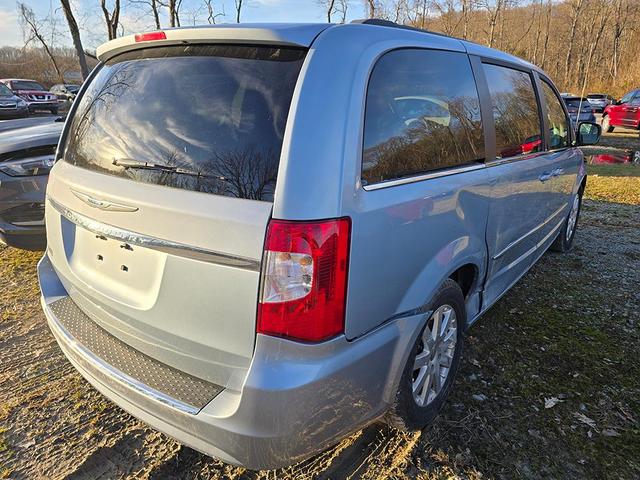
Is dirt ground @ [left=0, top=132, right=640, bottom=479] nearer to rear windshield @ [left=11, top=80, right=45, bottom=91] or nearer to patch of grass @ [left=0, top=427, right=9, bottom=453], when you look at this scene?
patch of grass @ [left=0, top=427, right=9, bottom=453]

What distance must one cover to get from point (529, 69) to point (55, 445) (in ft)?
13.0

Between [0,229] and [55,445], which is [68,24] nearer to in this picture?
[0,229]

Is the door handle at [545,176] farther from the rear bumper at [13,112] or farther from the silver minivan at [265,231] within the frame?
the rear bumper at [13,112]

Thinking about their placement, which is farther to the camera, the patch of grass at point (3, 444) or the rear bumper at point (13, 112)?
the rear bumper at point (13, 112)

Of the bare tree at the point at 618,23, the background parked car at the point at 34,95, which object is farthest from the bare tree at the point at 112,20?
the bare tree at the point at 618,23

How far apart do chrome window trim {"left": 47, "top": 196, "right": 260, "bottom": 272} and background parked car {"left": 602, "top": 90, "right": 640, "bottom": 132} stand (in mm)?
21373

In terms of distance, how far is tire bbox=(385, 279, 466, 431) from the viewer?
2150 millimetres

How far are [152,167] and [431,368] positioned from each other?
166 centimetres

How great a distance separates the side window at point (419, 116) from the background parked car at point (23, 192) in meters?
3.45

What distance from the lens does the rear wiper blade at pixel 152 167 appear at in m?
1.71

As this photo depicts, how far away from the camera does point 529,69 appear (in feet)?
11.7

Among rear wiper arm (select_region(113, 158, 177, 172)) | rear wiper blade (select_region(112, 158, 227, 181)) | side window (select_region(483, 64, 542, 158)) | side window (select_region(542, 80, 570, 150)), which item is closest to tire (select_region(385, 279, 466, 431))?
side window (select_region(483, 64, 542, 158))

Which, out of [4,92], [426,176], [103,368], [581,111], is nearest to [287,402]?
[103,368]

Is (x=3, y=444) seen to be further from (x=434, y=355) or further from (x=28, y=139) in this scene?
(x=28, y=139)
